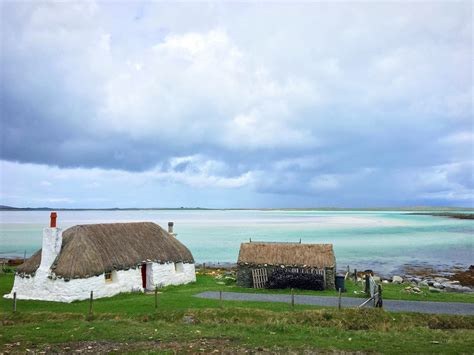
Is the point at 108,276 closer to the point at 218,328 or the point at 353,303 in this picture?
the point at 218,328

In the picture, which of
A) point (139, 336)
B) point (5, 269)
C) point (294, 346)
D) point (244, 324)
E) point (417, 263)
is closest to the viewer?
point (294, 346)

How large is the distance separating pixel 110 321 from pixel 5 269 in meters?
29.9

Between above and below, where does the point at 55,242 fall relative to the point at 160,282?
above

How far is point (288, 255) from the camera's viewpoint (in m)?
32.8

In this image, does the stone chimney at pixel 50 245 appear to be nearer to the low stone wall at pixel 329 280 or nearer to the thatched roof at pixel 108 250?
the thatched roof at pixel 108 250

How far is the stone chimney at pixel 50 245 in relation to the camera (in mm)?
26922

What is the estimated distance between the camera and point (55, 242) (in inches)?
1077

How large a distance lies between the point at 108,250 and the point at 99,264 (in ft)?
6.34

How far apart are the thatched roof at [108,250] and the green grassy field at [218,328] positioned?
2553 mm

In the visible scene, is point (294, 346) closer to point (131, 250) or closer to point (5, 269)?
point (131, 250)

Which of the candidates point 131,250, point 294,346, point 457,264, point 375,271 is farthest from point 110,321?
point 457,264

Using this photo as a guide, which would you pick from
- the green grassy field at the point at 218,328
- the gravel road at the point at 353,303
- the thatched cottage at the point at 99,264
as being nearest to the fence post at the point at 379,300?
the gravel road at the point at 353,303

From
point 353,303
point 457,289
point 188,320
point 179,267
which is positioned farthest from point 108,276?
point 457,289

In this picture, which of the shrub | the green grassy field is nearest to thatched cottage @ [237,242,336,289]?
the shrub
